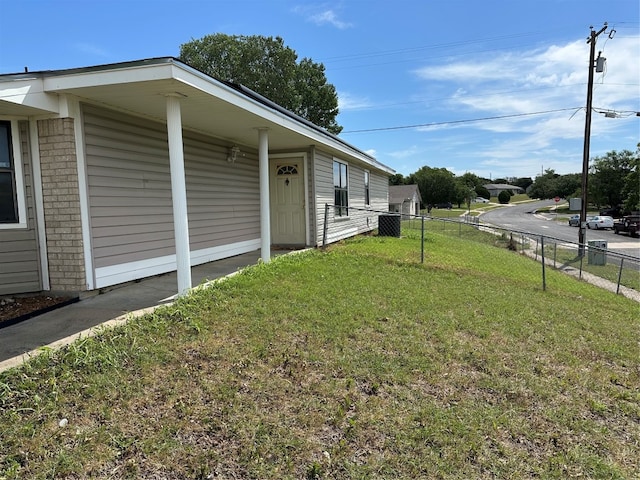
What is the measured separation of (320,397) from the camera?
332 cm

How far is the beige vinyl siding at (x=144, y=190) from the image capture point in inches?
217

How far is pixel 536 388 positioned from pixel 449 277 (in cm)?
409

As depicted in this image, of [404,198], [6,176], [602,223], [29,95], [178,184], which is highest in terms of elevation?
[29,95]

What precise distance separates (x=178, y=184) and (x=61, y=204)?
1496 mm

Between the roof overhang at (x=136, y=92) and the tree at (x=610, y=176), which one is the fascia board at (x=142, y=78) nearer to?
the roof overhang at (x=136, y=92)

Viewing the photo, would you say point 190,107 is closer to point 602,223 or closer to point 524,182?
point 602,223

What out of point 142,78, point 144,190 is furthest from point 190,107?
point 144,190

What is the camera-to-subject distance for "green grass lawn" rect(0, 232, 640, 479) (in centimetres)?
264

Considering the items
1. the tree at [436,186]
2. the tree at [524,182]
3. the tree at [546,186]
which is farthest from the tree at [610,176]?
the tree at [524,182]

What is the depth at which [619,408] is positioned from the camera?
142 inches

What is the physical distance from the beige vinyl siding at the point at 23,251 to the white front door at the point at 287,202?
575 cm

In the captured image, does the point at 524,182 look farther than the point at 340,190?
Yes

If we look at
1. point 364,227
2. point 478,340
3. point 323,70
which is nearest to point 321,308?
point 478,340

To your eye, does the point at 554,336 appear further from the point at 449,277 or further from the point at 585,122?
the point at 585,122
